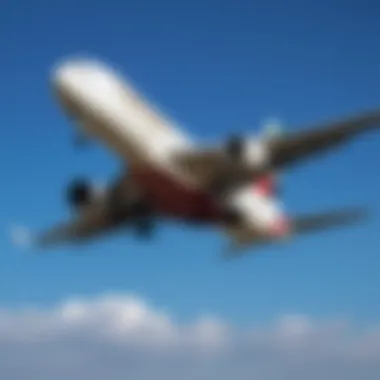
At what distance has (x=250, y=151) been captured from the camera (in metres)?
14.4

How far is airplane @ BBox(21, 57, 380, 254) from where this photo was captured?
14516 millimetres

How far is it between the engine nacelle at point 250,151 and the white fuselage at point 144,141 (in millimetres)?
585

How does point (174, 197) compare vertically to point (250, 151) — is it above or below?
below

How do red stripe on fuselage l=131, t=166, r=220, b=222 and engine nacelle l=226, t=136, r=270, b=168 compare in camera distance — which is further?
red stripe on fuselage l=131, t=166, r=220, b=222

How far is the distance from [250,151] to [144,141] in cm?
118

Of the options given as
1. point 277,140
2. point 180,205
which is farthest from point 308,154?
point 180,205

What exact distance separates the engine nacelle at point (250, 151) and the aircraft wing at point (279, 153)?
29 millimetres

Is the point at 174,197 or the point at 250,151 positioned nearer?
the point at 250,151

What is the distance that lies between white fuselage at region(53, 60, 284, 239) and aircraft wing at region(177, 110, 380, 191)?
16cm

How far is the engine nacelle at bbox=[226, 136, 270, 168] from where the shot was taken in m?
14.4

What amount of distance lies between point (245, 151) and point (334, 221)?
46.7 inches

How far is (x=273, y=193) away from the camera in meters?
16.0

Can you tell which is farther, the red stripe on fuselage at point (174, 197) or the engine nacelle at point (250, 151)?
Result: the red stripe on fuselage at point (174, 197)

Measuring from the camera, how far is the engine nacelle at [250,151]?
14.4 metres
